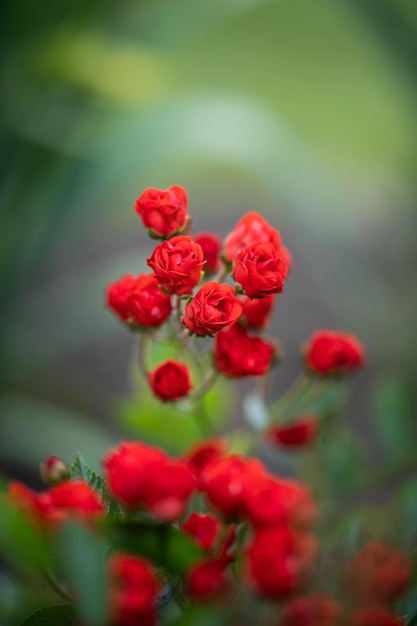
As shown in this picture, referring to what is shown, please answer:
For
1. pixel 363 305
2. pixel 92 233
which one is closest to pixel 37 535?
pixel 363 305

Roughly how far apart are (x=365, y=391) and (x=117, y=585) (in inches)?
52.5

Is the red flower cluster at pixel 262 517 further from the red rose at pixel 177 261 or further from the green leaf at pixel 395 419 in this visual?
the green leaf at pixel 395 419

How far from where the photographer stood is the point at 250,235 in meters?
0.31

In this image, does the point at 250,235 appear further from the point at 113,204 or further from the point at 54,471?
the point at 113,204

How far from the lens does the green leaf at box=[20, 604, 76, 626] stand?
0.83ft

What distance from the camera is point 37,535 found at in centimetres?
24

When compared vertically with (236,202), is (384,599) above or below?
below

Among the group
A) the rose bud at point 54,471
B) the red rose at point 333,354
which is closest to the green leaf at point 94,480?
the rose bud at point 54,471

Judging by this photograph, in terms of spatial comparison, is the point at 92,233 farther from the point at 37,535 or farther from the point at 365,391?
the point at 37,535

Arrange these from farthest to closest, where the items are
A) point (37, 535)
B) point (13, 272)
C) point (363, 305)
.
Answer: point (363, 305) < point (13, 272) < point (37, 535)

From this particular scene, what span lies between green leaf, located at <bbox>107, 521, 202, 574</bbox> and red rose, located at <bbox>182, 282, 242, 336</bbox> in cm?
7

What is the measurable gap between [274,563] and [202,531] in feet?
0.14

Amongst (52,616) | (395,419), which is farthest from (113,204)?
(52,616)

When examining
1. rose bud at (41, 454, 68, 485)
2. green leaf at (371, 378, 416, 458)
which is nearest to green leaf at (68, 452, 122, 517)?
rose bud at (41, 454, 68, 485)
